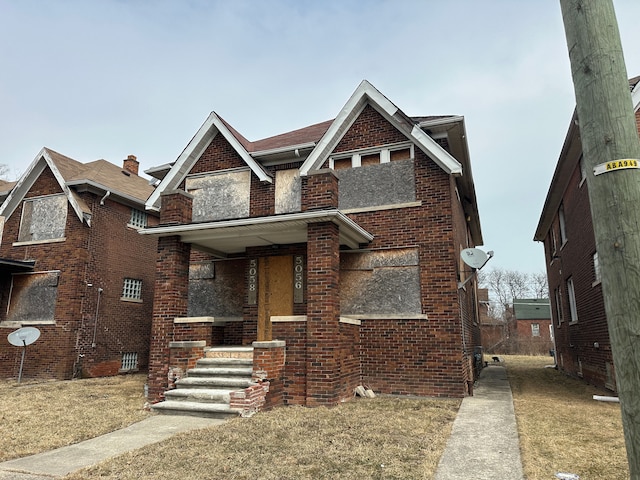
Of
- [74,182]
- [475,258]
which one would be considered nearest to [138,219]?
[74,182]

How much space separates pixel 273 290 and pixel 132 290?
8.41 meters

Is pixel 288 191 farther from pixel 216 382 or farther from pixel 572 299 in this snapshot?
pixel 572 299

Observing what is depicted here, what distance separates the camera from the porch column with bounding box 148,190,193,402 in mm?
9328

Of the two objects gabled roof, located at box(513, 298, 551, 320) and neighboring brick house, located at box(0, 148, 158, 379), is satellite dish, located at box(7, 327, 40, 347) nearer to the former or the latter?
neighboring brick house, located at box(0, 148, 158, 379)

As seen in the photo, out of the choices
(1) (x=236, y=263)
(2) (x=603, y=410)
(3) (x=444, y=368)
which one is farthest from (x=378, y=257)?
(2) (x=603, y=410)

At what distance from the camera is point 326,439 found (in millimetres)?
5781

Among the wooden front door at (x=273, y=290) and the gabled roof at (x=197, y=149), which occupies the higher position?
the gabled roof at (x=197, y=149)

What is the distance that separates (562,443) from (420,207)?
6.03 metres

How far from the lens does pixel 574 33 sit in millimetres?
2283

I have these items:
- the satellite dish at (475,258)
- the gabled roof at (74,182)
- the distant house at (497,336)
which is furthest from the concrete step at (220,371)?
the distant house at (497,336)

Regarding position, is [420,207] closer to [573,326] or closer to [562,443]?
[562,443]

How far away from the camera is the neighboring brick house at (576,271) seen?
1121cm

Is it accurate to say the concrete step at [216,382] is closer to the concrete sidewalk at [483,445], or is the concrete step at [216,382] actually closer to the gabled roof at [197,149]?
the concrete sidewalk at [483,445]

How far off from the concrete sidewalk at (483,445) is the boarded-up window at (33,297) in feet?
44.3
